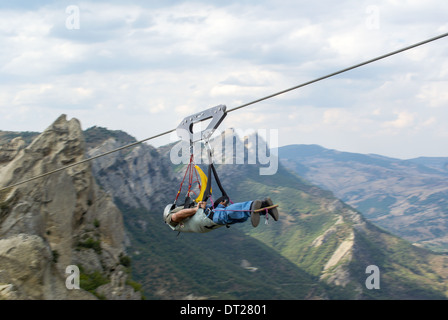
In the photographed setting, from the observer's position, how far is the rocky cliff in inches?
1142

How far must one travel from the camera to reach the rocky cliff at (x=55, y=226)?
29.0 meters

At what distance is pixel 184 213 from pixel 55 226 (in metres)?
31.4

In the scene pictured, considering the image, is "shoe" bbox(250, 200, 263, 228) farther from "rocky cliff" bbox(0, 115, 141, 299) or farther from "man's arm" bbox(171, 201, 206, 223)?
"rocky cliff" bbox(0, 115, 141, 299)

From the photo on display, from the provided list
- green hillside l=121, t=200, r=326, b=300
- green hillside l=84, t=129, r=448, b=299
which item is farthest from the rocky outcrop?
green hillside l=121, t=200, r=326, b=300

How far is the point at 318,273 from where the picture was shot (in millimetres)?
190625

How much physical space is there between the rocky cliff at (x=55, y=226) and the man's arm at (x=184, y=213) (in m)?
15.2

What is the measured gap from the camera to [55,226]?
41.7 m

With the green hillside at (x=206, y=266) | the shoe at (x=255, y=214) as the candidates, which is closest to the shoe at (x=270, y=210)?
the shoe at (x=255, y=214)

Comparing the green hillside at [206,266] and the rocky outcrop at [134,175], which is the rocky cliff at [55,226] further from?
the rocky outcrop at [134,175]

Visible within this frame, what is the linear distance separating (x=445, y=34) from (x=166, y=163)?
17927cm

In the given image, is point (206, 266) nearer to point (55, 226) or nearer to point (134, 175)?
point (134, 175)

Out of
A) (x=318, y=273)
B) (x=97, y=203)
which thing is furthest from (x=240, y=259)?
(x=97, y=203)
